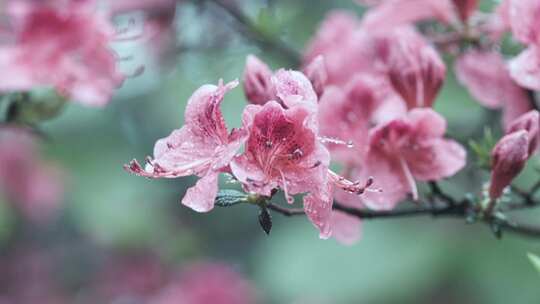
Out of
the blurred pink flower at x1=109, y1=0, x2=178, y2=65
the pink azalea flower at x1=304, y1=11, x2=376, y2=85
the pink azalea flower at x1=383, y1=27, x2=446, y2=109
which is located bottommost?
the blurred pink flower at x1=109, y1=0, x2=178, y2=65

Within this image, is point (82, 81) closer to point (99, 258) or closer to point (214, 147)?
point (214, 147)

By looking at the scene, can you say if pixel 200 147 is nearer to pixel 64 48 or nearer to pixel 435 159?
pixel 435 159

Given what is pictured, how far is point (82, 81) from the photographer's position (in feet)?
4.24

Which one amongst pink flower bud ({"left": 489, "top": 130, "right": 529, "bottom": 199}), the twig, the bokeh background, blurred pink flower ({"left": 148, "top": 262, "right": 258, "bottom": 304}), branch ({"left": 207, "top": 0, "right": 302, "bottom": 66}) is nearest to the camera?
pink flower bud ({"left": 489, "top": 130, "right": 529, "bottom": 199})

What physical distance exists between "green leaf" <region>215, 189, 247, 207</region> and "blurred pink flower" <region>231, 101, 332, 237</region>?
0.03 meters

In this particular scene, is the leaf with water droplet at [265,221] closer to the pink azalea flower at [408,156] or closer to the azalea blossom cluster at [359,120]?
the azalea blossom cluster at [359,120]

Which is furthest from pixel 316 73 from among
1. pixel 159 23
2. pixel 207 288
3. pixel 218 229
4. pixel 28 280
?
pixel 218 229

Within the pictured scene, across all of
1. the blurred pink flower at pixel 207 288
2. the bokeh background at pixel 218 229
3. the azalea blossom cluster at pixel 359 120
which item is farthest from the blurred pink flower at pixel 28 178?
the azalea blossom cluster at pixel 359 120

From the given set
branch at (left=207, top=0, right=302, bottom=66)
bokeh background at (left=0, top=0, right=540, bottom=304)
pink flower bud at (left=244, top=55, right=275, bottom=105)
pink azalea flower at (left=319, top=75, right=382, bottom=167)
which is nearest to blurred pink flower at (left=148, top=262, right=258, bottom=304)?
bokeh background at (left=0, top=0, right=540, bottom=304)

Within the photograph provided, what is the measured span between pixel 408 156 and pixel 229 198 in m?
0.32

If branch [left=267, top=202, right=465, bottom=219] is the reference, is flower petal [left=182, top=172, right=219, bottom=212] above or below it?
above

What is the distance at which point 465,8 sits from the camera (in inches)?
47.2

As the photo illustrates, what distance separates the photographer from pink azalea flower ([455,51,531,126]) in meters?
1.11

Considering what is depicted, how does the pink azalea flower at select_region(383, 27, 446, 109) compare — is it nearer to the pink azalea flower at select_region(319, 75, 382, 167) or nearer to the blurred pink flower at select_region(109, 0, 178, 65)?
the pink azalea flower at select_region(319, 75, 382, 167)
